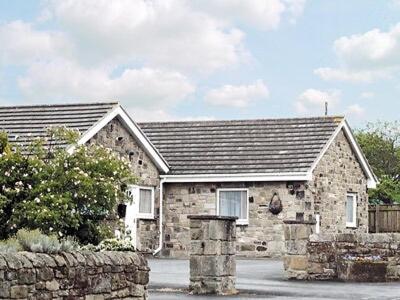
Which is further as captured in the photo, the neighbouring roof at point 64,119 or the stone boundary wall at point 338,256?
the neighbouring roof at point 64,119

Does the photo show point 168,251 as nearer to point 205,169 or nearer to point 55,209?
point 205,169

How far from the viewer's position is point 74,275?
12.5 meters

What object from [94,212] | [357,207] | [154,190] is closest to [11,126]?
[154,190]

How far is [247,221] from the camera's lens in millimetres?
33031

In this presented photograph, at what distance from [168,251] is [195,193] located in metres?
2.25

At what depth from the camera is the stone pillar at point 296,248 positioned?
22.5 meters

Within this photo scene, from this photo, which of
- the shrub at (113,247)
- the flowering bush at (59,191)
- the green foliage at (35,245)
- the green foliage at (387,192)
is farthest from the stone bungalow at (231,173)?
the green foliage at (35,245)

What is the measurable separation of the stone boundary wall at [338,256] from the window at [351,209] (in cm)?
1331

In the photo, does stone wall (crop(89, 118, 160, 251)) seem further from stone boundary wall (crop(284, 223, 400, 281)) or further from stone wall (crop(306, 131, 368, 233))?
stone boundary wall (crop(284, 223, 400, 281))

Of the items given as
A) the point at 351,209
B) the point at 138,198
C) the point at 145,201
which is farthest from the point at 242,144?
the point at 138,198

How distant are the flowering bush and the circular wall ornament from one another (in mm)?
10223

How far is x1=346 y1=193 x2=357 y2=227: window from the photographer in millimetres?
36531

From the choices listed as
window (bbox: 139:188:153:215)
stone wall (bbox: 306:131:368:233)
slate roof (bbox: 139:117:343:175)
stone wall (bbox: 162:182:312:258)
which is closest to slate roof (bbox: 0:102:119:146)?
window (bbox: 139:188:153:215)

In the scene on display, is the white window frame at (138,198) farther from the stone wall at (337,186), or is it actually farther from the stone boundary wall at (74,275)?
the stone boundary wall at (74,275)
